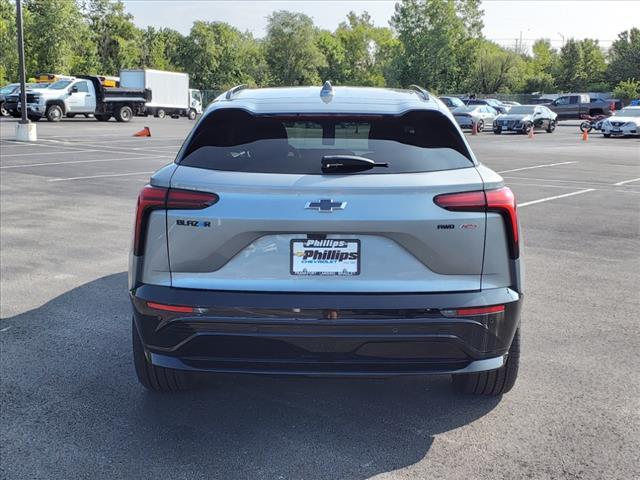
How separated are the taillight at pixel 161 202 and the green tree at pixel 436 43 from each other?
325 feet

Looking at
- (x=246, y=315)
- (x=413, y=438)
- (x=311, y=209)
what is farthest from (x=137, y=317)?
(x=413, y=438)

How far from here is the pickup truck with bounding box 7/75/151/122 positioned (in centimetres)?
3666

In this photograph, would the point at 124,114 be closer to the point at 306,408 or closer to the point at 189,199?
the point at 306,408

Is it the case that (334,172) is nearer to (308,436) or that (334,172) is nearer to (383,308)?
(383,308)

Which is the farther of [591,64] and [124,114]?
[591,64]

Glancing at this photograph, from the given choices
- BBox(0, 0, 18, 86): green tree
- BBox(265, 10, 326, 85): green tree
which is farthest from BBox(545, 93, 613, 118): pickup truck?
BBox(265, 10, 326, 85): green tree

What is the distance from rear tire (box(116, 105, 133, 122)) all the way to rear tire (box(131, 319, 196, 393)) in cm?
3868

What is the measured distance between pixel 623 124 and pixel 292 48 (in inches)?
3330

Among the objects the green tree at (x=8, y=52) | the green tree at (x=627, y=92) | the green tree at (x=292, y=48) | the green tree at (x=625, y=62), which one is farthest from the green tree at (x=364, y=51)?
the green tree at (x=8, y=52)

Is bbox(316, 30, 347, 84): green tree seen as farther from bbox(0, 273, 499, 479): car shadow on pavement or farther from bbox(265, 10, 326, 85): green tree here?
bbox(0, 273, 499, 479): car shadow on pavement

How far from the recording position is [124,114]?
40906 millimetres

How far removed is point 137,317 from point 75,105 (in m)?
37.7

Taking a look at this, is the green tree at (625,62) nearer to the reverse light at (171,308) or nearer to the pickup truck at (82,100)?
the pickup truck at (82,100)

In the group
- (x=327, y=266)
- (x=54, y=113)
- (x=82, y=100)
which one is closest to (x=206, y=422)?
(x=327, y=266)
